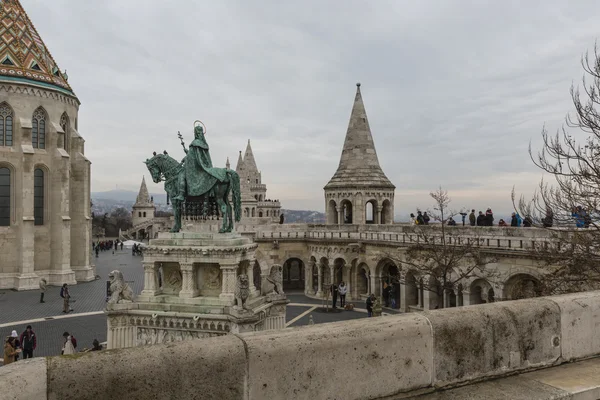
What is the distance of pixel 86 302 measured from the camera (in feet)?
78.1

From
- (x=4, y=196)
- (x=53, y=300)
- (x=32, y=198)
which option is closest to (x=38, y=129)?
(x=32, y=198)

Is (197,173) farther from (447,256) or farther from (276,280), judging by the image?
(447,256)

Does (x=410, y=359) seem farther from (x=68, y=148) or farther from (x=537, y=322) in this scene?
(x=68, y=148)

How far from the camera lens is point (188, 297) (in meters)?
10.6

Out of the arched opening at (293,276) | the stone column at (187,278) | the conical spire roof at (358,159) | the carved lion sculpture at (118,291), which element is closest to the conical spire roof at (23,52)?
the arched opening at (293,276)

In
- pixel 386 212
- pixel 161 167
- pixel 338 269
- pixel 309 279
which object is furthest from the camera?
pixel 386 212

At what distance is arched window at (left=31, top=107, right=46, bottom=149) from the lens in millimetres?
29719

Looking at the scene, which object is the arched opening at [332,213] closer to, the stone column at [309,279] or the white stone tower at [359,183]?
the white stone tower at [359,183]

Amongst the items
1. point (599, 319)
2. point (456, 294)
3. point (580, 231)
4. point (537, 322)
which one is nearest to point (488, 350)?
point (537, 322)

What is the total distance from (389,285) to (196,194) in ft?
51.0

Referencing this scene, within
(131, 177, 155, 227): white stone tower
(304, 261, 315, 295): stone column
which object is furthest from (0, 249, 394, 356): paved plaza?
(131, 177, 155, 227): white stone tower

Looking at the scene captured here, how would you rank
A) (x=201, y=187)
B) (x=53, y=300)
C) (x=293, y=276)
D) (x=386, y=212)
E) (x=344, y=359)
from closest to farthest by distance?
(x=344, y=359) < (x=201, y=187) < (x=53, y=300) < (x=386, y=212) < (x=293, y=276)

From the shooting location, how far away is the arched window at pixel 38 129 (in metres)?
29.7

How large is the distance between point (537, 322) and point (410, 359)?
3.41 ft
